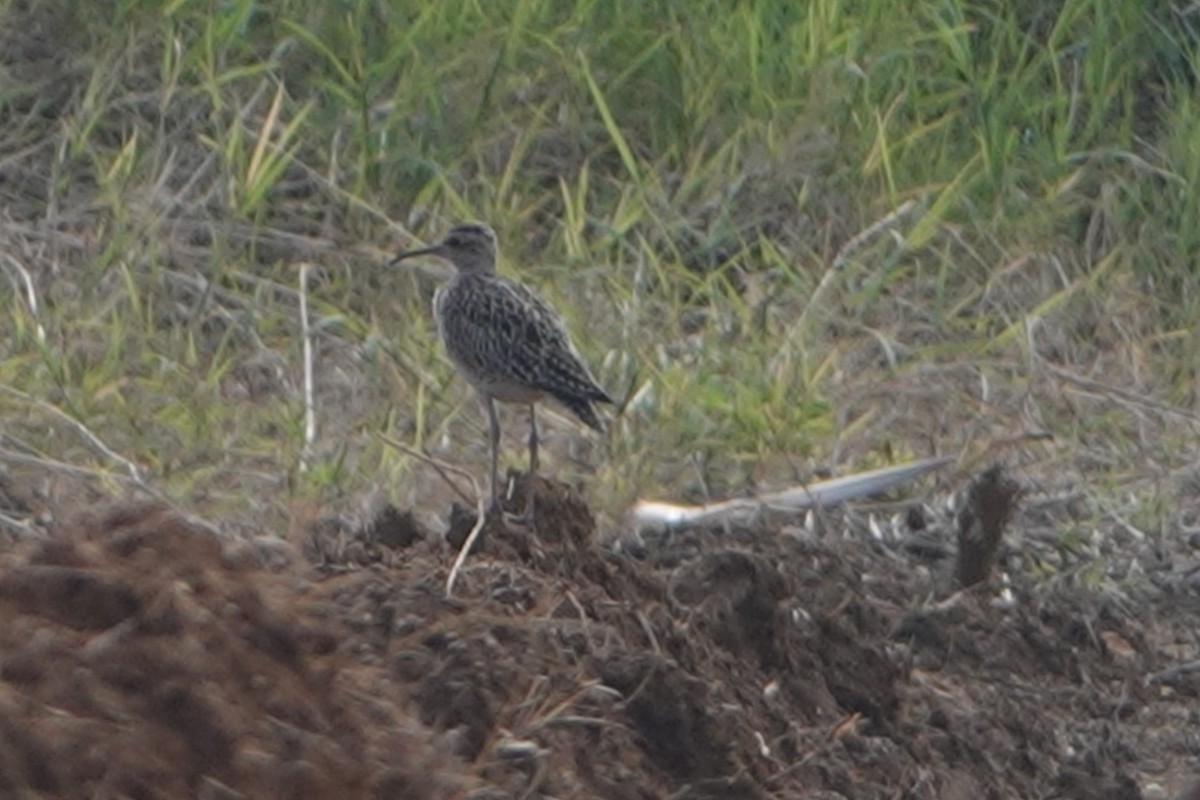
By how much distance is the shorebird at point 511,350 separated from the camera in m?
6.62

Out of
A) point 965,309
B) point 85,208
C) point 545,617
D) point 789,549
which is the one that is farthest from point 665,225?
point 545,617

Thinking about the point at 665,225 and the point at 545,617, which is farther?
the point at 665,225

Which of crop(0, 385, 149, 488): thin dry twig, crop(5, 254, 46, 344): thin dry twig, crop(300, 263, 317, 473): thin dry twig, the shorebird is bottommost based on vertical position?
crop(300, 263, 317, 473): thin dry twig

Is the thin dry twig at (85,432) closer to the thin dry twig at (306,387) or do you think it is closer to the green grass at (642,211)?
the green grass at (642,211)

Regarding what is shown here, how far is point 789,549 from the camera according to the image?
6449mm

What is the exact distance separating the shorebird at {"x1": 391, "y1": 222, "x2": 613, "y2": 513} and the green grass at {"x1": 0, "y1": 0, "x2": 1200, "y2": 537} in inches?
18.5

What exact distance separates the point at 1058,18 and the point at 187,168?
107 inches

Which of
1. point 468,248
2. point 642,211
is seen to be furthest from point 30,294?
point 642,211

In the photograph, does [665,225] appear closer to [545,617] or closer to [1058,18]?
[1058,18]

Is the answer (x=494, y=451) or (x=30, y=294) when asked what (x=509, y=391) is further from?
(x=30, y=294)

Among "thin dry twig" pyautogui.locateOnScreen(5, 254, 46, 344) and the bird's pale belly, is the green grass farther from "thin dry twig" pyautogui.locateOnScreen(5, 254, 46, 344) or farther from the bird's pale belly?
the bird's pale belly

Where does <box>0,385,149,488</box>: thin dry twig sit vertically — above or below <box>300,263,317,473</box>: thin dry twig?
above

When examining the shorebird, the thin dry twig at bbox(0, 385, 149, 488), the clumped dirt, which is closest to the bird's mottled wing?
the shorebird

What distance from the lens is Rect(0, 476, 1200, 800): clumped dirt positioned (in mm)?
4371
